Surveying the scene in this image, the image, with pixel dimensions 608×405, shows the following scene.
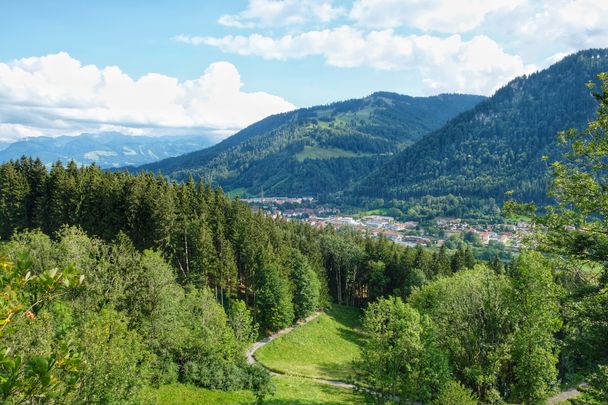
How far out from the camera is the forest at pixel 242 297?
13539 mm

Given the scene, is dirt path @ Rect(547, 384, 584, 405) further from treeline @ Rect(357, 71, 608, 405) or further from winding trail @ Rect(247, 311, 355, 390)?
winding trail @ Rect(247, 311, 355, 390)

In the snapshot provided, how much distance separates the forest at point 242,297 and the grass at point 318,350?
3.60m

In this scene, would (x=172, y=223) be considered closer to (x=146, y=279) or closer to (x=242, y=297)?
(x=242, y=297)

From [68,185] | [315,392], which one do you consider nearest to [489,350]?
[315,392]

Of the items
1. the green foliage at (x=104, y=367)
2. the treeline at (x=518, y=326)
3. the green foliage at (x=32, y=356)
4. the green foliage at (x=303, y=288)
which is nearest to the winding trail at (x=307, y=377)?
the green foliage at (x=303, y=288)

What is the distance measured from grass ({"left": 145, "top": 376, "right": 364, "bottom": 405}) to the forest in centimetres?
123

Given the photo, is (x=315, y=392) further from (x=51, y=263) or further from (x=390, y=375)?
(x=51, y=263)

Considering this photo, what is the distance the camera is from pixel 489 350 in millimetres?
33031

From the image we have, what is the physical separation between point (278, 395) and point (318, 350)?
25018mm

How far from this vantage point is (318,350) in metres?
60.0

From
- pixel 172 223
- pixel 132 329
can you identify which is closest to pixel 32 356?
pixel 132 329

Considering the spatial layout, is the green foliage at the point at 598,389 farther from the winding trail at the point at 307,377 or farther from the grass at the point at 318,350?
the grass at the point at 318,350

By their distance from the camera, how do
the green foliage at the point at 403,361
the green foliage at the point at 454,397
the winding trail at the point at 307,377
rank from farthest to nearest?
the winding trail at the point at 307,377 → the green foliage at the point at 403,361 → the green foliage at the point at 454,397

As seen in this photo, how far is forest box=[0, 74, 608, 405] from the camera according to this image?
44.4 feet
